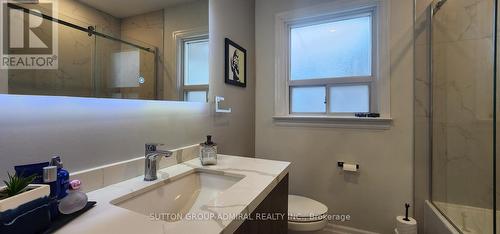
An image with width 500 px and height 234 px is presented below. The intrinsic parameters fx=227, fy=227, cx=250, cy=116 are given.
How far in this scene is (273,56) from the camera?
7.01 ft

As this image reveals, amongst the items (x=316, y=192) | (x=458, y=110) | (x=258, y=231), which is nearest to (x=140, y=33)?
(x=258, y=231)

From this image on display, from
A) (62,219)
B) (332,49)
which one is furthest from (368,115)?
(62,219)

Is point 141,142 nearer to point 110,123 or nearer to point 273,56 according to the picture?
point 110,123

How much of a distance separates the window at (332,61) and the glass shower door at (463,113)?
1.10 feet

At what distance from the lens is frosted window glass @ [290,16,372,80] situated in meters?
1.89

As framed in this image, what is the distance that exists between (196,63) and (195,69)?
4 cm

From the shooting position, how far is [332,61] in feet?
6.53

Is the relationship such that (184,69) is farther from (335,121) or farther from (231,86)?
(335,121)

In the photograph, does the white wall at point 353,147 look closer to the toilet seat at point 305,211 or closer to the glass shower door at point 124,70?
the toilet seat at point 305,211

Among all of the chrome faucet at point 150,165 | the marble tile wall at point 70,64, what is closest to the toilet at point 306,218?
the chrome faucet at point 150,165

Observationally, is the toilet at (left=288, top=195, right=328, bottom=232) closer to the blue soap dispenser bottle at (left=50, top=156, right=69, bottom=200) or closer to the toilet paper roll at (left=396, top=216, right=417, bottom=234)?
the toilet paper roll at (left=396, top=216, right=417, bottom=234)

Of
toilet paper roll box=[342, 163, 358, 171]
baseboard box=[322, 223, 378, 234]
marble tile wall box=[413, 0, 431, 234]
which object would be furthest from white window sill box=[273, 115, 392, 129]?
baseboard box=[322, 223, 378, 234]

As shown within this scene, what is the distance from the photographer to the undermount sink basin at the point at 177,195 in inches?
32.5

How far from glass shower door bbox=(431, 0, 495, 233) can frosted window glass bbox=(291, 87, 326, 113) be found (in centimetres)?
79
